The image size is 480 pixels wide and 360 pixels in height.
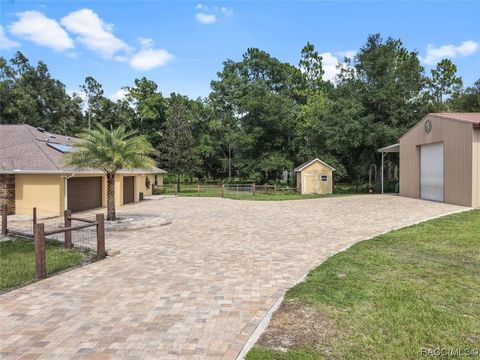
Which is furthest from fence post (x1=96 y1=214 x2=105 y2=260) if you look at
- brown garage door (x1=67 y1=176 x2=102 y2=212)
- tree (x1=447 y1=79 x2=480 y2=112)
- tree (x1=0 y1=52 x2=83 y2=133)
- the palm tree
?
tree (x1=447 y1=79 x2=480 y2=112)

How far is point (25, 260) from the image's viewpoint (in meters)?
8.16

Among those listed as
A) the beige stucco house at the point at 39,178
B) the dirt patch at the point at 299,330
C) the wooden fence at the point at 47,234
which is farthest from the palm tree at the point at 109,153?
the dirt patch at the point at 299,330

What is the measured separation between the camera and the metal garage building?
53.9ft

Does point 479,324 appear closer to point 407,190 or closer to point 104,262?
point 104,262

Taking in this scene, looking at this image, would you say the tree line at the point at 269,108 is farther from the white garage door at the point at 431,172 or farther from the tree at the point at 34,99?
the white garage door at the point at 431,172

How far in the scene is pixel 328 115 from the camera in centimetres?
2966

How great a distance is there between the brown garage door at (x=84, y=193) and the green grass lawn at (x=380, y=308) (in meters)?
13.9

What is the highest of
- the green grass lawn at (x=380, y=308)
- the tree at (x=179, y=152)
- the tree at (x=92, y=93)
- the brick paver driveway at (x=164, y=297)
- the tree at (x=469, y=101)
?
the tree at (x=92, y=93)

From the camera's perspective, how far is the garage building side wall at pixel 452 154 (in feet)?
54.8

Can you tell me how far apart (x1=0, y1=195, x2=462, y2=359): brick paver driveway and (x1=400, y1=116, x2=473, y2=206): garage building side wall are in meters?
8.56

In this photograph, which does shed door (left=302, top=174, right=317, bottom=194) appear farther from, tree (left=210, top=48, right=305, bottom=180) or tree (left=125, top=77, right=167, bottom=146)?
tree (left=125, top=77, right=167, bottom=146)

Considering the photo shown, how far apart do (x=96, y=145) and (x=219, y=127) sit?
1353 inches

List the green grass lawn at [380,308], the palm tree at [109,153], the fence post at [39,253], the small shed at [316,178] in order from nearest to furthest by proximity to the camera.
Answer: the green grass lawn at [380,308], the fence post at [39,253], the palm tree at [109,153], the small shed at [316,178]

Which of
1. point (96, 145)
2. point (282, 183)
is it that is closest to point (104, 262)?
point (96, 145)
